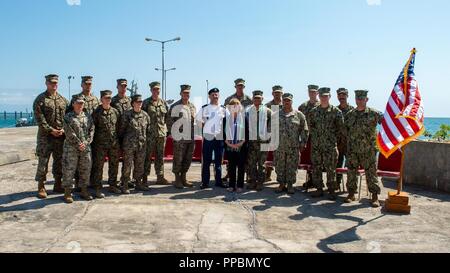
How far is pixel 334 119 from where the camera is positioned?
7402 mm

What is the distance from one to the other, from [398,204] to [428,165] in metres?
2.83

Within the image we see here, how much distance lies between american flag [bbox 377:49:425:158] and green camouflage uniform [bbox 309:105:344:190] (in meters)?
0.99

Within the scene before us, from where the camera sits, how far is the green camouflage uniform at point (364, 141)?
272 inches

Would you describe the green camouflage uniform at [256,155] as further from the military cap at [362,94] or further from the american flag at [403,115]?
the american flag at [403,115]

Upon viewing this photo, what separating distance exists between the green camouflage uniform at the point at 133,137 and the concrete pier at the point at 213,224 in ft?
2.07

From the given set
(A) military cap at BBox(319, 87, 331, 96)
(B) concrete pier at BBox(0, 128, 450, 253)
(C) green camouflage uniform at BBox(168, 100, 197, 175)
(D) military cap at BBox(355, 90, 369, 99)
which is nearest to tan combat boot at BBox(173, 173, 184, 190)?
(C) green camouflage uniform at BBox(168, 100, 197, 175)

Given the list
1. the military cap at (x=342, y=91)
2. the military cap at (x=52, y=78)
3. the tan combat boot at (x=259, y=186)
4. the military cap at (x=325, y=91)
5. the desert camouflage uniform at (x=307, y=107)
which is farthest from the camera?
the desert camouflage uniform at (x=307, y=107)

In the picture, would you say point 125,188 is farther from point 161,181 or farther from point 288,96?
point 288,96

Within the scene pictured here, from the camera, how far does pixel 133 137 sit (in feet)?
24.3

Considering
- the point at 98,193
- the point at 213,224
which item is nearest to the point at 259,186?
the point at 213,224

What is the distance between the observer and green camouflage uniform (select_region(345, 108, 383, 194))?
272 inches

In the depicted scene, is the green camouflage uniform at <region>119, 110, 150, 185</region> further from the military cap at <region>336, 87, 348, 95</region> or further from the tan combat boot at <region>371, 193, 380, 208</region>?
the tan combat boot at <region>371, 193, 380, 208</region>

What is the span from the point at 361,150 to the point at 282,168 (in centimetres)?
153

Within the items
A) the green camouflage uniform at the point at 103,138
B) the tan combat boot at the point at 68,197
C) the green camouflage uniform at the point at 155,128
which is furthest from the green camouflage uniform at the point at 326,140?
the tan combat boot at the point at 68,197
